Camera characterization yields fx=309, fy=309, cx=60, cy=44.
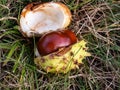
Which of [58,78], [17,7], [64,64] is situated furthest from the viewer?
[17,7]

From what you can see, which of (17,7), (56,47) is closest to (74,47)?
(56,47)

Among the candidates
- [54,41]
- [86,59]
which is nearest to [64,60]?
[54,41]

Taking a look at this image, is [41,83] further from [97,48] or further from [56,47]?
[97,48]

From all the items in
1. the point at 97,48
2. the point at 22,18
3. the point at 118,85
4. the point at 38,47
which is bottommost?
the point at 118,85

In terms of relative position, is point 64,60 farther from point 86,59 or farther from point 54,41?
point 86,59

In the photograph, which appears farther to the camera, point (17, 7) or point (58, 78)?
point (17, 7)

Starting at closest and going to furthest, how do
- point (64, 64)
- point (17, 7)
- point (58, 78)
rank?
point (64, 64) < point (58, 78) < point (17, 7)
